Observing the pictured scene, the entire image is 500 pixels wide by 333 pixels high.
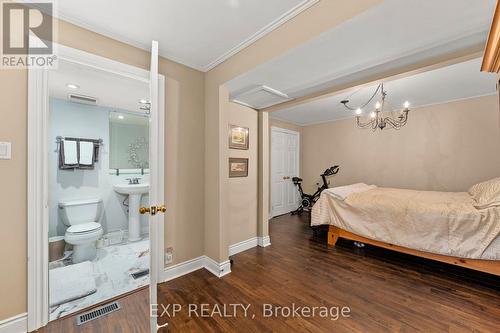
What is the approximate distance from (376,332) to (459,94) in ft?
13.6

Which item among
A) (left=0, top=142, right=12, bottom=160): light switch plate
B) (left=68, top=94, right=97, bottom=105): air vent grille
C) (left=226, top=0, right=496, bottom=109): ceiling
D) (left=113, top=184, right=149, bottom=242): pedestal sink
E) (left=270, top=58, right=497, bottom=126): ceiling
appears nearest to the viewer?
(left=226, top=0, right=496, bottom=109): ceiling

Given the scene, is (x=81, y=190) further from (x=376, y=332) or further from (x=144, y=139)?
(x=376, y=332)

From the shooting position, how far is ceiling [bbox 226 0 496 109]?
1.30 m

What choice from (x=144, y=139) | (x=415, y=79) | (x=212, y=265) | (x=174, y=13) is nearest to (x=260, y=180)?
(x=212, y=265)

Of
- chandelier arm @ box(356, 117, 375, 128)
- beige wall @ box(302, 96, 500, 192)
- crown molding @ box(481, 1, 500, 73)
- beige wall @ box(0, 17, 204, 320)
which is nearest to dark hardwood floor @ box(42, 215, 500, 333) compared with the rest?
beige wall @ box(0, 17, 204, 320)

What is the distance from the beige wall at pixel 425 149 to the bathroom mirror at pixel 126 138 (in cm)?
434

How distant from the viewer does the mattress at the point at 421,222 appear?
2.07 metres

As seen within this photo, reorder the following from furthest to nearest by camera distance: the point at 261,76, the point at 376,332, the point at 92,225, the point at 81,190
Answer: the point at 81,190 → the point at 92,225 → the point at 261,76 → the point at 376,332

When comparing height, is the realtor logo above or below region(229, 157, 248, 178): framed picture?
above

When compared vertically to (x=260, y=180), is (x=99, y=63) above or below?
above

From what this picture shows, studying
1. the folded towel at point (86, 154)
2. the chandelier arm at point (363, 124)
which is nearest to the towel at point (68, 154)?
the folded towel at point (86, 154)

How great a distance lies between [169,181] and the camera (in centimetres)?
221

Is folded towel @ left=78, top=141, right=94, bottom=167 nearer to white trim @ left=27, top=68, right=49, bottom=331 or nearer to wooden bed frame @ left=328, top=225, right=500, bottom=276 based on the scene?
white trim @ left=27, top=68, right=49, bottom=331

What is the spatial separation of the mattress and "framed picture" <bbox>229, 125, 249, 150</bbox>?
1621 millimetres
